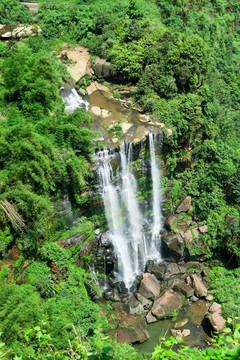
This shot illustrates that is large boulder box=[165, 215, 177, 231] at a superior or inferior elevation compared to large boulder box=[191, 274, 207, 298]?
superior

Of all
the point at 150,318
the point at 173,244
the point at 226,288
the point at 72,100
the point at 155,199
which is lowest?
the point at 226,288

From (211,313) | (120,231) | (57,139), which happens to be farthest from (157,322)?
(57,139)

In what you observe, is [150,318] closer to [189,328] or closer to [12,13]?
[189,328]

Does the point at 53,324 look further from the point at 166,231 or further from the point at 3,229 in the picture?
the point at 166,231

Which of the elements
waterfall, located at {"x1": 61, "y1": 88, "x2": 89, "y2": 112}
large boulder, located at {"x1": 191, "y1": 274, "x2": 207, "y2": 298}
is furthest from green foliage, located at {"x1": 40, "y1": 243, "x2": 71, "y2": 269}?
waterfall, located at {"x1": 61, "y1": 88, "x2": 89, "y2": 112}

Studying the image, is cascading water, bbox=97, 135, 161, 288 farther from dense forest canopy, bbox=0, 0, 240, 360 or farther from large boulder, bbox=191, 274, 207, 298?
large boulder, bbox=191, 274, 207, 298

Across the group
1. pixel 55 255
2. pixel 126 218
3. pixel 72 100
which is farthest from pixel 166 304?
pixel 72 100
